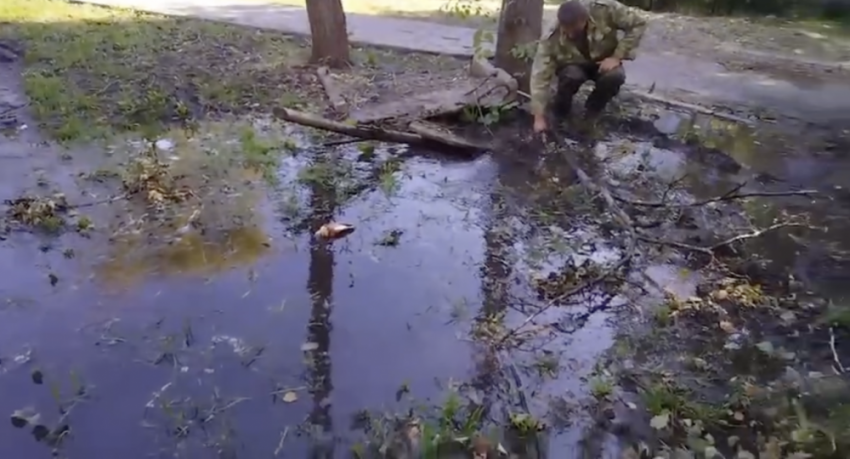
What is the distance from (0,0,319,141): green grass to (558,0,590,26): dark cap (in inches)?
106

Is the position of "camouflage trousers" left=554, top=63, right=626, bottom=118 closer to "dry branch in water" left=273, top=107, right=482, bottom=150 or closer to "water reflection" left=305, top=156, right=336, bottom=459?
"dry branch in water" left=273, top=107, right=482, bottom=150

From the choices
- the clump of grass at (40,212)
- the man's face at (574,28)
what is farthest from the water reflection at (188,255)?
the man's face at (574,28)

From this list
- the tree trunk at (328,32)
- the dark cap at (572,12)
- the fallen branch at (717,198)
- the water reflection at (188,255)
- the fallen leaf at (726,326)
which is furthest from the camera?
the tree trunk at (328,32)

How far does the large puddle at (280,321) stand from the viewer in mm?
3219

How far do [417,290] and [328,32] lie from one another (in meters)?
4.92

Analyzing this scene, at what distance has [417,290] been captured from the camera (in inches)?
167

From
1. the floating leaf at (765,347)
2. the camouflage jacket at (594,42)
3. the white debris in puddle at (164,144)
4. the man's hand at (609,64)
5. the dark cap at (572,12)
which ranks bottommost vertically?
the floating leaf at (765,347)

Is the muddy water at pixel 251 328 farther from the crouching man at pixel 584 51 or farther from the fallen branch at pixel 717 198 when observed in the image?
the crouching man at pixel 584 51

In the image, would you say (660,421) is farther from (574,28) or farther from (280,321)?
(574,28)

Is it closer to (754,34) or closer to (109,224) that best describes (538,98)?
(109,224)

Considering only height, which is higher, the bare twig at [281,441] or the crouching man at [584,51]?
the crouching man at [584,51]

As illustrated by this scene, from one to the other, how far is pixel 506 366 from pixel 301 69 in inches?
217

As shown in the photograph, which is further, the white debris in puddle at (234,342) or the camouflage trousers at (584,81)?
the camouflage trousers at (584,81)

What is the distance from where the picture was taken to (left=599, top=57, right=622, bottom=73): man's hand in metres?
6.34
